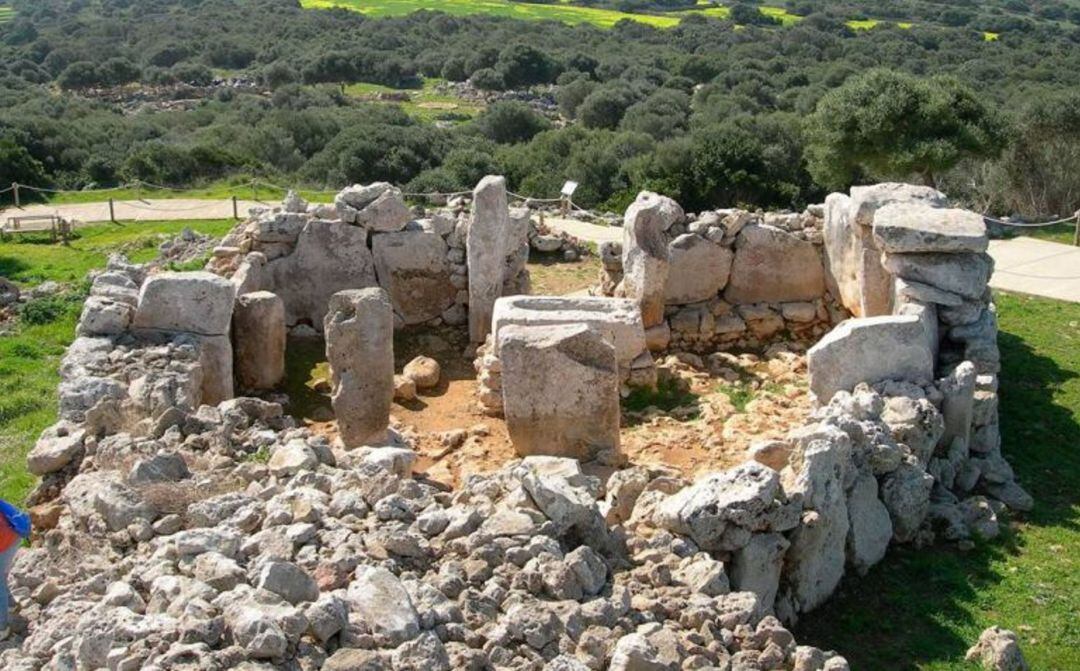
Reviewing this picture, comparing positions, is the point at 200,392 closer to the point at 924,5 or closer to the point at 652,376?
the point at 652,376

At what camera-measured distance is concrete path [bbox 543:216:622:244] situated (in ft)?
67.6

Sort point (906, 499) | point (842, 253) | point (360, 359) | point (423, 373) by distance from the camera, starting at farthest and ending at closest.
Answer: point (842, 253)
point (423, 373)
point (360, 359)
point (906, 499)

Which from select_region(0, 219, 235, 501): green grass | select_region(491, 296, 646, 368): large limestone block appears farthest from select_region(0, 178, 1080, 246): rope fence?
select_region(491, 296, 646, 368): large limestone block

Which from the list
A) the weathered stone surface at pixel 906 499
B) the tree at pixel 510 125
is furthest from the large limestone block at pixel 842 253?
the tree at pixel 510 125

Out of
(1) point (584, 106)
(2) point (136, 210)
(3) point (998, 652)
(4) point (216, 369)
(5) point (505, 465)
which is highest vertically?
(4) point (216, 369)

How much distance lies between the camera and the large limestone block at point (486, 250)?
49.4ft

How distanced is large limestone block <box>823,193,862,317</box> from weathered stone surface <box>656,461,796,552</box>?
5.89 m

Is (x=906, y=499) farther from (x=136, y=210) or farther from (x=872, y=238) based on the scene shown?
(x=136, y=210)

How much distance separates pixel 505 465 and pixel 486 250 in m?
4.45

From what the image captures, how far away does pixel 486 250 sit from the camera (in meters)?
15.2

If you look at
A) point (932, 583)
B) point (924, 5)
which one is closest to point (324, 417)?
point (932, 583)

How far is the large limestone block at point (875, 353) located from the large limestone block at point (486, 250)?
4.87m

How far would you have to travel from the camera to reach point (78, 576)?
25.6ft

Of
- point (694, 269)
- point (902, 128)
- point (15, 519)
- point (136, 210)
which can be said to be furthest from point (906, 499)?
point (136, 210)
